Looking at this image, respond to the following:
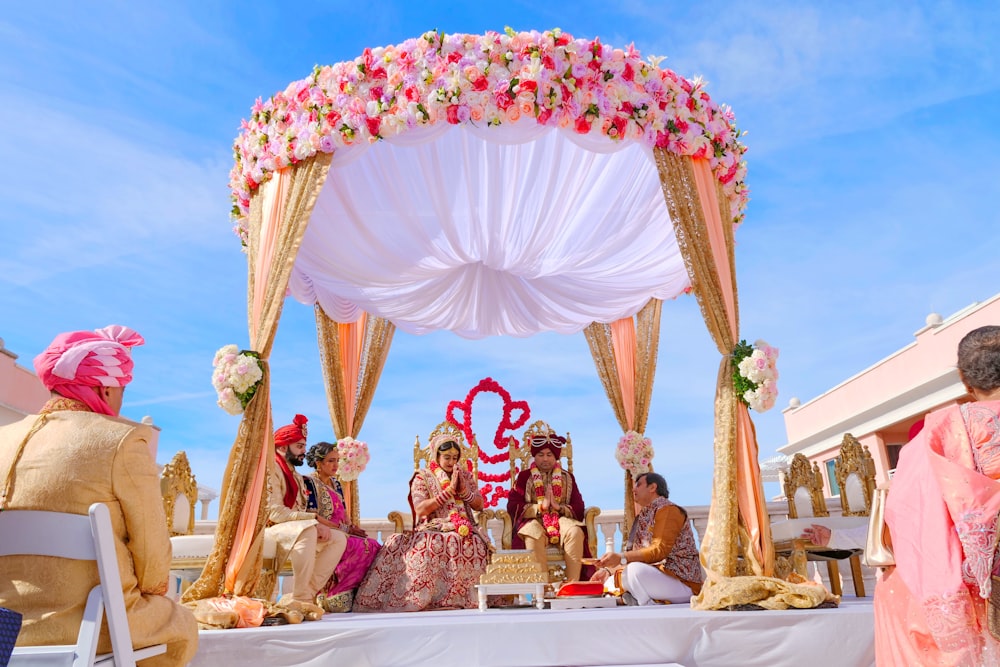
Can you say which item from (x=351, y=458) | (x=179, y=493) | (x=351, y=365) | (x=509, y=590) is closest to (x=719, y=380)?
(x=509, y=590)

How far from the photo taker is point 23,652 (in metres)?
1.89

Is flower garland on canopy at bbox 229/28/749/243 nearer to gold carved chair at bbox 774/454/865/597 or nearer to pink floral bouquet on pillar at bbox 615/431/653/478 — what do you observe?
gold carved chair at bbox 774/454/865/597

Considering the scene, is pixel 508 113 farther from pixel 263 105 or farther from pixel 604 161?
pixel 263 105

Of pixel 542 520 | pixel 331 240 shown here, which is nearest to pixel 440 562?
pixel 542 520

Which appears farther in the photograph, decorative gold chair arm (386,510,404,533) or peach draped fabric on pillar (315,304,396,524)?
peach draped fabric on pillar (315,304,396,524)

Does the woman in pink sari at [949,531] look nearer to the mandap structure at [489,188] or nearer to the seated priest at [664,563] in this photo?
the mandap structure at [489,188]

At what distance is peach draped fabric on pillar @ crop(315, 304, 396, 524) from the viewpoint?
7391mm

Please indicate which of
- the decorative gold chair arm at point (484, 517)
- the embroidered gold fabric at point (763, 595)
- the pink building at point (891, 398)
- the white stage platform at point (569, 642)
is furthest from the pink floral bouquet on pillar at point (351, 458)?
the pink building at point (891, 398)

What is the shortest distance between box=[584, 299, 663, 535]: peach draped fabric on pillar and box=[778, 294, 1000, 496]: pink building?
27.7 feet

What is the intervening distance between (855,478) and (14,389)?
13.9 m

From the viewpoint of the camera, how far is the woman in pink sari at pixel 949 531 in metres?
2.20

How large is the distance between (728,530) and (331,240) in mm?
3631

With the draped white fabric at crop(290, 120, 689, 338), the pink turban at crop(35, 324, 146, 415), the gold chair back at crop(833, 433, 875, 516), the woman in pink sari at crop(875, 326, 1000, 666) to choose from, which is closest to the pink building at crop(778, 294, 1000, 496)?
the gold chair back at crop(833, 433, 875, 516)

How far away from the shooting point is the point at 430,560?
5367 mm
